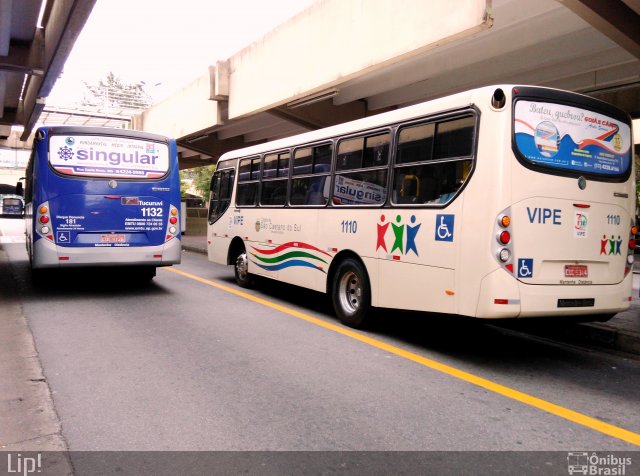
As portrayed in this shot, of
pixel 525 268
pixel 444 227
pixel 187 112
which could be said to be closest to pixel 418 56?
pixel 444 227

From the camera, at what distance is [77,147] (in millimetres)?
9047

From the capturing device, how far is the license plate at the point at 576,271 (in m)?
5.42

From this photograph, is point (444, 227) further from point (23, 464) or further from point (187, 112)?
point (187, 112)

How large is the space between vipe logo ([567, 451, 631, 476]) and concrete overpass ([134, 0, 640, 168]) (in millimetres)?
5823

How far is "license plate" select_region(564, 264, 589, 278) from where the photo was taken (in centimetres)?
542

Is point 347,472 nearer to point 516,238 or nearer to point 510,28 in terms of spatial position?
point 516,238

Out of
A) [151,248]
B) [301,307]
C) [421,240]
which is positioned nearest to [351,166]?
[421,240]

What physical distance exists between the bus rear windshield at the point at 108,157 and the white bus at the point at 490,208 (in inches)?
158

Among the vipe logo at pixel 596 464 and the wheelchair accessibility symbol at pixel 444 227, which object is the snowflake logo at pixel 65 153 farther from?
the vipe logo at pixel 596 464

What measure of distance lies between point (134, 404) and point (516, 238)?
3721mm

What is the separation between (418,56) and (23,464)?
33.4 ft

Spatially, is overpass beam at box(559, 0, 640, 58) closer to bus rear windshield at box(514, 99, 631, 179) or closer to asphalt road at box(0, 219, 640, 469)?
bus rear windshield at box(514, 99, 631, 179)

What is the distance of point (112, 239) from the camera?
9.23 m

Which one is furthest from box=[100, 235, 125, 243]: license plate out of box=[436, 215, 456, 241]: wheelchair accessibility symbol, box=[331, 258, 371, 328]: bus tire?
box=[436, 215, 456, 241]: wheelchair accessibility symbol
